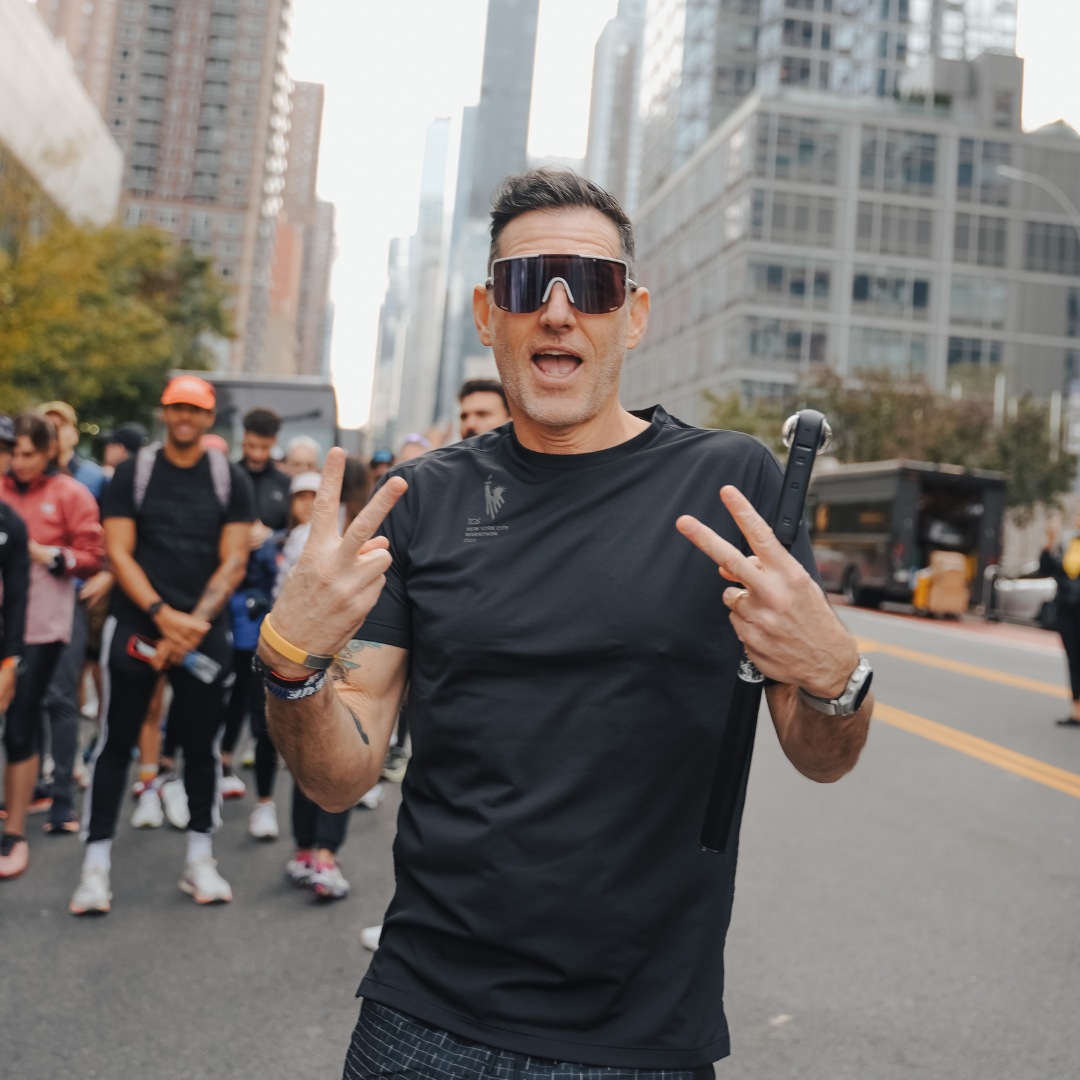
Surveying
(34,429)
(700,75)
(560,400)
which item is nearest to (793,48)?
(700,75)

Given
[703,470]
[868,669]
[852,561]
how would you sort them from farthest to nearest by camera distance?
1. [852,561]
2. [703,470]
3. [868,669]

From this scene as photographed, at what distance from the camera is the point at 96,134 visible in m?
63.4

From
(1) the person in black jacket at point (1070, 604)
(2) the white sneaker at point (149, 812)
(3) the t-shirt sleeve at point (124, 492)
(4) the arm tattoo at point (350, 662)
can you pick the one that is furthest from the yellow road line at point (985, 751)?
(4) the arm tattoo at point (350, 662)

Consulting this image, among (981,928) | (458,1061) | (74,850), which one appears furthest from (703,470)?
(74,850)

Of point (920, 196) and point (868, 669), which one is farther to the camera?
point (920, 196)

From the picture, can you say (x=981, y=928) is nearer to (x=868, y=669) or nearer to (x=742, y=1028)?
(x=742, y=1028)

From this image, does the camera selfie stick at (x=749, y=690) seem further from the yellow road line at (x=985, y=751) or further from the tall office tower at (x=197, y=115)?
the tall office tower at (x=197, y=115)

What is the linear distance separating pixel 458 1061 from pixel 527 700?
0.50 metres

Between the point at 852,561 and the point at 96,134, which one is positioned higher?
the point at 96,134

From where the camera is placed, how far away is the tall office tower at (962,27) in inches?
3445

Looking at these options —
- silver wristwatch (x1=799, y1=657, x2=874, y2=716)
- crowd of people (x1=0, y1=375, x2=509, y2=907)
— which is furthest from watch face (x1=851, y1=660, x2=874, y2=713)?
crowd of people (x1=0, y1=375, x2=509, y2=907)

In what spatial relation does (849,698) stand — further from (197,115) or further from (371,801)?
(197,115)

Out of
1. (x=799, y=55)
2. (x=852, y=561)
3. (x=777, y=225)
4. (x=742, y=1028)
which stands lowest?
(x=742, y=1028)

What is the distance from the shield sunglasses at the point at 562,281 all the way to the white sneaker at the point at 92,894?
3.76 metres
